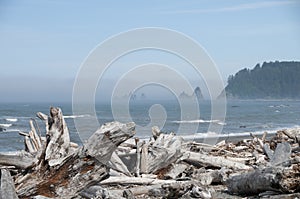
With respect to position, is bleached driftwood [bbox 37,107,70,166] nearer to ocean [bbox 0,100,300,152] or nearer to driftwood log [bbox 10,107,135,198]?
driftwood log [bbox 10,107,135,198]

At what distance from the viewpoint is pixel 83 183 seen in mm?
6285

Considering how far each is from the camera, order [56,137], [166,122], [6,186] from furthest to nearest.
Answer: [166,122], [56,137], [6,186]

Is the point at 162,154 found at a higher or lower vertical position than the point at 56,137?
lower

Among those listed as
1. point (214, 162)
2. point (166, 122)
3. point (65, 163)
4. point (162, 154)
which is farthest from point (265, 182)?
point (166, 122)

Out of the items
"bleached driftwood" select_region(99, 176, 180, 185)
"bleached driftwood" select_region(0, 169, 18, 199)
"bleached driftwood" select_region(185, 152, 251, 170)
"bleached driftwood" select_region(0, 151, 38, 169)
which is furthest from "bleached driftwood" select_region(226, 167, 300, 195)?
"bleached driftwood" select_region(0, 169, 18, 199)

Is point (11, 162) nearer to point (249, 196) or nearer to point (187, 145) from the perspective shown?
point (249, 196)

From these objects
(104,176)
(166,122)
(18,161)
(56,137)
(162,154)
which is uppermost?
(56,137)

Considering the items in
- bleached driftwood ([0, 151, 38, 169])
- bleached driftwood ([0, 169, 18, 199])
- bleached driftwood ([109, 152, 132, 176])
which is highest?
bleached driftwood ([0, 151, 38, 169])

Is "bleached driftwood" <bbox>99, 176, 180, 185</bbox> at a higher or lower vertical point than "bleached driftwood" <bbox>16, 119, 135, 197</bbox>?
lower

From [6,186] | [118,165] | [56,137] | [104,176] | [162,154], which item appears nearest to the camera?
[6,186]

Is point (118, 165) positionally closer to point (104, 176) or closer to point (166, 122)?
point (104, 176)

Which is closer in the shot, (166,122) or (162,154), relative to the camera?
(162,154)

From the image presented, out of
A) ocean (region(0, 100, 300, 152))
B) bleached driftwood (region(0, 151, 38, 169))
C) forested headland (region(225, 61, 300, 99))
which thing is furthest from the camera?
forested headland (region(225, 61, 300, 99))

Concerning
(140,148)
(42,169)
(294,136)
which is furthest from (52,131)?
(294,136)
